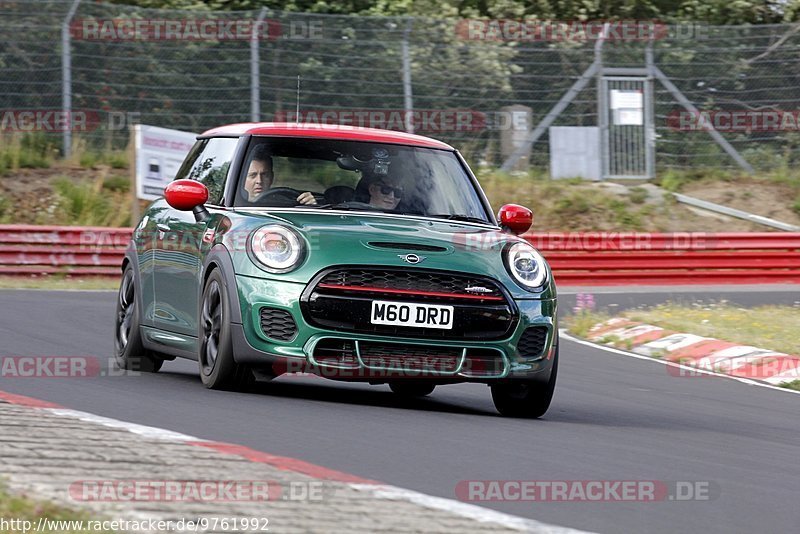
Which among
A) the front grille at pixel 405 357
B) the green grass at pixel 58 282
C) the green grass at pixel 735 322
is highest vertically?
the front grille at pixel 405 357

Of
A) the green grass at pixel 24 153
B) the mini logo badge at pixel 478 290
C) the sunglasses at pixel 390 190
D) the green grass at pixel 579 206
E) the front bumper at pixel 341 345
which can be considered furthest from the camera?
the green grass at pixel 579 206

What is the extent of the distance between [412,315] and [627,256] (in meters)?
14.6

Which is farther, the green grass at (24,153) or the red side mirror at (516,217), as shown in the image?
the green grass at (24,153)

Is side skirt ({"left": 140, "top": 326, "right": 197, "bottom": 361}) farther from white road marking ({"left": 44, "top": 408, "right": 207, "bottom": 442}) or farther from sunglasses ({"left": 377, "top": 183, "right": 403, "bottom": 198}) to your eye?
white road marking ({"left": 44, "top": 408, "right": 207, "bottom": 442})

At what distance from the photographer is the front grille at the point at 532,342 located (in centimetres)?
750

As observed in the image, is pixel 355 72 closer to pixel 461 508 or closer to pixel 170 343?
pixel 170 343

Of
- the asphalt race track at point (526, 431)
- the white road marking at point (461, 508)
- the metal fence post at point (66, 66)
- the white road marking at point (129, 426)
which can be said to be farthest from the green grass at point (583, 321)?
the metal fence post at point (66, 66)

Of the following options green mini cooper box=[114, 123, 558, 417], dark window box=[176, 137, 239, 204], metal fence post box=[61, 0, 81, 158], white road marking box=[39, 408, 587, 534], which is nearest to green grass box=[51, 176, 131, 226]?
metal fence post box=[61, 0, 81, 158]

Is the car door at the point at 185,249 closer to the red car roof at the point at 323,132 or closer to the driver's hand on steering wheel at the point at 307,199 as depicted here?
the red car roof at the point at 323,132

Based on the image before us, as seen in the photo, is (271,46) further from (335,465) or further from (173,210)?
(335,465)

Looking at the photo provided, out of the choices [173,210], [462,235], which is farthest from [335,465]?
[173,210]

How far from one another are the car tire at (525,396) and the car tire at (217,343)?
4.38ft

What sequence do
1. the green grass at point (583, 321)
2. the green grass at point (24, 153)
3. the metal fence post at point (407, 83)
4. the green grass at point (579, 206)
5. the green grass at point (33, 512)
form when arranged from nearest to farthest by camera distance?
the green grass at point (33, 512)
the green grass at point (583, 321)
the metal fence post at point (407, 83)
the green grass at point (24, 153)
the green grass at point (579, 206)

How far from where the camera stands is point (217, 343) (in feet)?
24.8
